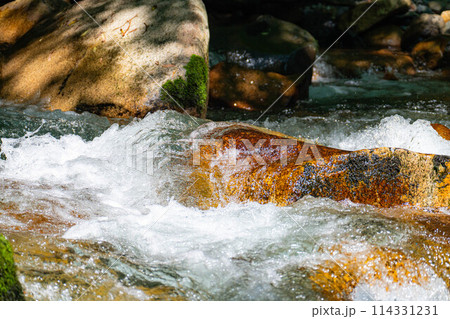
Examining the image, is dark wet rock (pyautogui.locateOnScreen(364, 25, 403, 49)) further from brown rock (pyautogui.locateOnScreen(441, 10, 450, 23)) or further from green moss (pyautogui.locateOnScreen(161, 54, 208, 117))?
green moss (pyautogui.locateOnScreen(161, 54, 208, 117))

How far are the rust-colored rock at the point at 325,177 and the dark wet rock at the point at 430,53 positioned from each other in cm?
706

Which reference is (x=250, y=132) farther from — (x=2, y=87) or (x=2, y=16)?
(x=2, y=16)

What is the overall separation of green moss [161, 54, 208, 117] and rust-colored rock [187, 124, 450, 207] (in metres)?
1.70

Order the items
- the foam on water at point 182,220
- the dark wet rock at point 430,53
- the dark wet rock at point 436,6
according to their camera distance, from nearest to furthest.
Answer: the foam on water at point 182,220 < the dark wet rock at point 430,53 < the dark wet rock at point 436,6

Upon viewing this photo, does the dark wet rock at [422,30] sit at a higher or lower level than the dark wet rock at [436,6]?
higher

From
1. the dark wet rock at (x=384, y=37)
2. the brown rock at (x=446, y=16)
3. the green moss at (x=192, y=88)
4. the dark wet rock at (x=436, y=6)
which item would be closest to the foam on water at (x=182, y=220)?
the green moss at (x=192, y=88)

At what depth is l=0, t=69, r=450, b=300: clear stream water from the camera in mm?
1915

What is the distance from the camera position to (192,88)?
4.61m

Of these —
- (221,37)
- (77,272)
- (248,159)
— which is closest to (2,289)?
(77,272)

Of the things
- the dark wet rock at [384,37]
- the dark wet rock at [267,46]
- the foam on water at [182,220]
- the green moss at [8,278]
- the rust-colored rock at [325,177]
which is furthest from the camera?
the dark wet rock at [384,37]

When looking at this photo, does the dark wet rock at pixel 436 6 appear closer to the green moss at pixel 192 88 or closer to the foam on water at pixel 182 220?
the foam on water at pixel 182 220

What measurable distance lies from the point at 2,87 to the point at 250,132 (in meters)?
3.87

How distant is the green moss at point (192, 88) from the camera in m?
4.50

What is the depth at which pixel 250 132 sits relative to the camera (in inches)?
127
